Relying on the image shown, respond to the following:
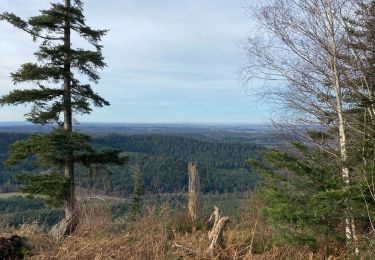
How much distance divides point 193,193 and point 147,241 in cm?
279

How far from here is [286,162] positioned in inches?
257

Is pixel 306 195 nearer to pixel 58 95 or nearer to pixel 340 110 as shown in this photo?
pixel 340 110

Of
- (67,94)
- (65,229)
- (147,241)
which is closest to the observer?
(147,241)

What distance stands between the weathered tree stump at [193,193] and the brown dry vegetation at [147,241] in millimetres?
556

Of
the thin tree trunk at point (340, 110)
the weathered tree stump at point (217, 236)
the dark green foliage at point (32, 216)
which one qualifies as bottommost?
the dark green foliage at point (32, 216)

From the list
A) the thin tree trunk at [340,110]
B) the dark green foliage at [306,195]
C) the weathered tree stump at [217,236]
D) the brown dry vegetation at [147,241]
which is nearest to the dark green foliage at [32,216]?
the brown dry vegetation at [147,241]

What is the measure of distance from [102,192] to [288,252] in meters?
3.40

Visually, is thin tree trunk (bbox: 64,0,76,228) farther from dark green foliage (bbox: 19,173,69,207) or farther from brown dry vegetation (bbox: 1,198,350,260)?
brown dry vegetation (bbox: 1,198,350,260)

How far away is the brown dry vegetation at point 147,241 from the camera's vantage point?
5.16 metres

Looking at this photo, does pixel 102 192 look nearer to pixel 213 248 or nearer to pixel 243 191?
pixel 213 248

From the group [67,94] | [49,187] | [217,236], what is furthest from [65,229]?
[67,94]

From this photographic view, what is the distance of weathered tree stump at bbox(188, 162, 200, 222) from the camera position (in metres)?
7.74

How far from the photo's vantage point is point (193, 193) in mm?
8133

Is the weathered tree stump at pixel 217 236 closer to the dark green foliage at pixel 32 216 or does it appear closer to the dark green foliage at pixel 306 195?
the dark green foliage at pixel 306 195
